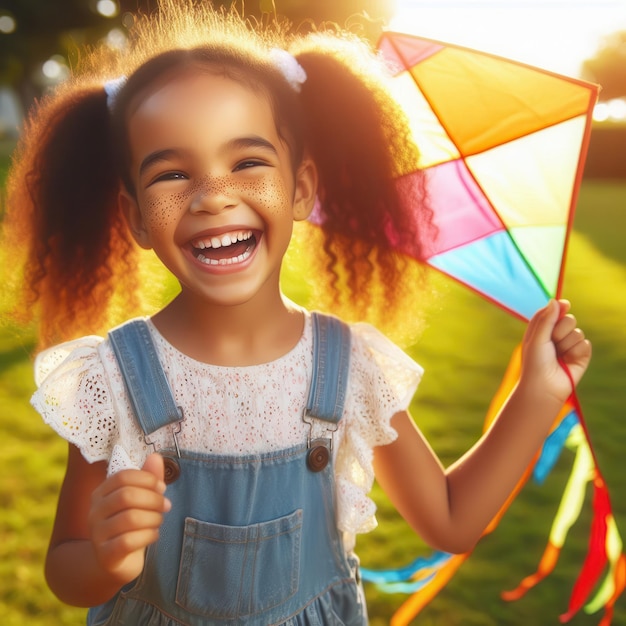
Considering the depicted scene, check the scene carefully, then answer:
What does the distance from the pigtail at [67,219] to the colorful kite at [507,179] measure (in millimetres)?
485

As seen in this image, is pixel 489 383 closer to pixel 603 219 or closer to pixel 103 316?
pixel 103 316

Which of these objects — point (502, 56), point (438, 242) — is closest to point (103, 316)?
point (438, 242)

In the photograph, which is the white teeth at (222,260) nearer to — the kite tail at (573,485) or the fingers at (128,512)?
the fingers at (128,512)

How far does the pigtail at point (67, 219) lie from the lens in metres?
1.23

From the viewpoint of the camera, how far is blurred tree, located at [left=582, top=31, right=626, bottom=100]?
2770cm

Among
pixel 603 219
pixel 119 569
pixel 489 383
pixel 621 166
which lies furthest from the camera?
pixel 621 166

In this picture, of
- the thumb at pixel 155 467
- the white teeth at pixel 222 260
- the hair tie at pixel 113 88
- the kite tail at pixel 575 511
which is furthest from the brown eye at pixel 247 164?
the kite tail at pixel 575 511

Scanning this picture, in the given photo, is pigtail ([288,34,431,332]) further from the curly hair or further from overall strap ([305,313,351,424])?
overall strap ([305,313,351,424])

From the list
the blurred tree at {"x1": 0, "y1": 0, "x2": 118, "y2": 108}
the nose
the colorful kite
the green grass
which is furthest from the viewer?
the blurred tree at {"x1": 0, "y1": 0, "x2": 118, "y2": 108}

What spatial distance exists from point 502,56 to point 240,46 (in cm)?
41

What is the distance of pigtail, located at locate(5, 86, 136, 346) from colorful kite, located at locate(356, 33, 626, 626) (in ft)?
1.59

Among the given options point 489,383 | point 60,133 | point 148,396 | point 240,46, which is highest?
point 240,46

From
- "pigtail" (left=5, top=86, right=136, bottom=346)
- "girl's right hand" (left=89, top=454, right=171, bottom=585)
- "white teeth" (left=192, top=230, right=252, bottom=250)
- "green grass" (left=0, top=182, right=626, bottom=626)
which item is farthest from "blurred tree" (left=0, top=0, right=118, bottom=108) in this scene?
"girl's right hand" (left=89, top=454, right=171, bottom=585)

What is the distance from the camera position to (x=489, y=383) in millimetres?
3357
